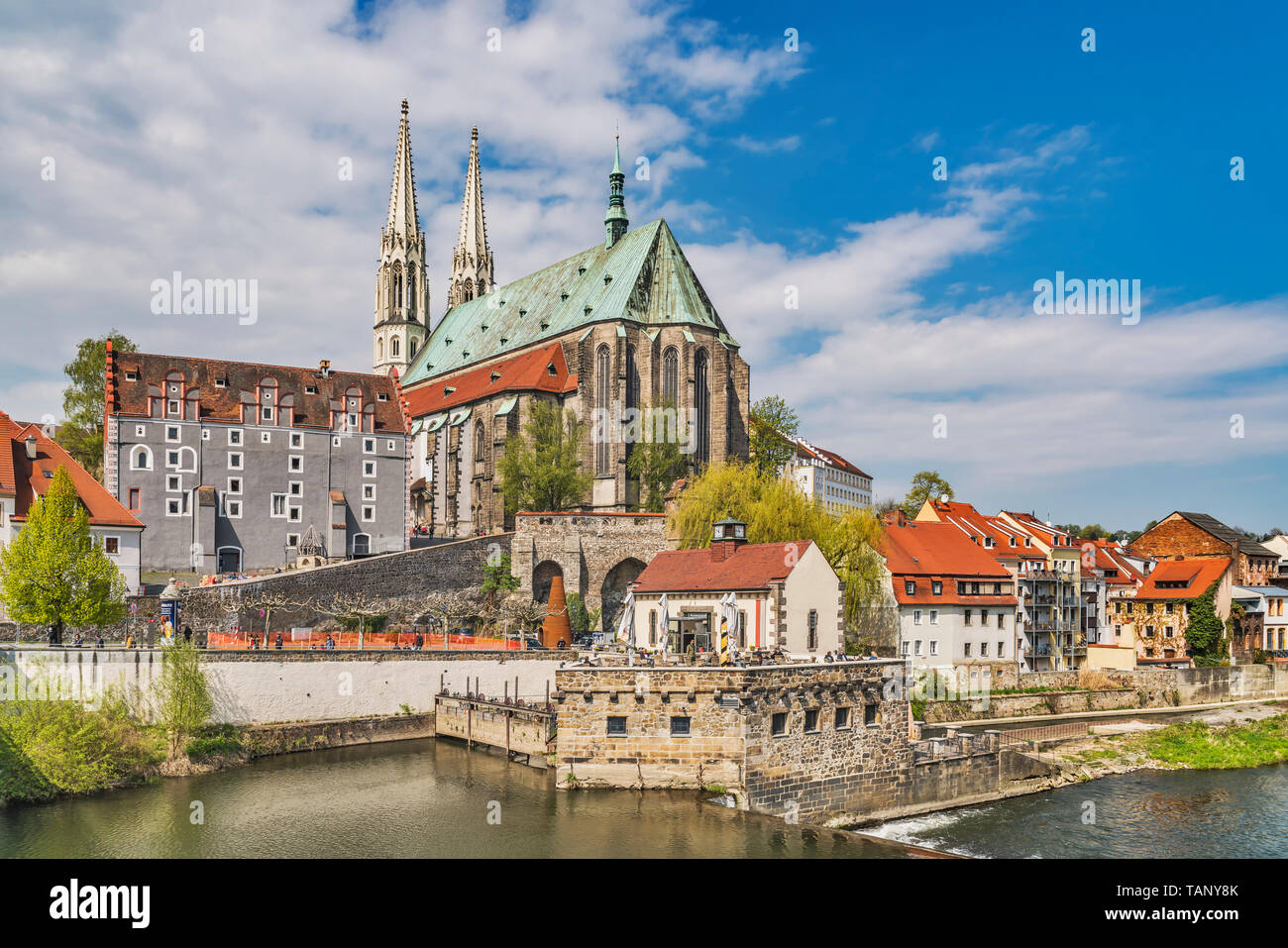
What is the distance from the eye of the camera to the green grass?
151ft

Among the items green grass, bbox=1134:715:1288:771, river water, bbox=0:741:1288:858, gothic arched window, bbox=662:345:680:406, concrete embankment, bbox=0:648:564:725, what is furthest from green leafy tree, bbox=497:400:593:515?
green grass, bbox=1134:715:1288:771

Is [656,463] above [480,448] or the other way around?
the other way around

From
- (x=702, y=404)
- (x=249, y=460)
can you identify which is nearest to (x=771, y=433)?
(x=702, y=404)

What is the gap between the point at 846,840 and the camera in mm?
29422

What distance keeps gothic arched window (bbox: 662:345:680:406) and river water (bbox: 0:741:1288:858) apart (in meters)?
49.1

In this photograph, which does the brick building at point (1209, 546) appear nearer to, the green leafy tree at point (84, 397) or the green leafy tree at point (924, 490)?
the green leafy tree at point (924, 490)

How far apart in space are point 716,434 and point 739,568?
1600 inches

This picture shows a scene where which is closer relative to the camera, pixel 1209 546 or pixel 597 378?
pixel 1209 546

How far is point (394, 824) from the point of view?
99.5ft

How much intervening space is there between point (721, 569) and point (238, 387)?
37.5m

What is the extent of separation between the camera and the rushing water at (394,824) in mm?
27531

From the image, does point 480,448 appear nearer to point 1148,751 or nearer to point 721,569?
point 721,569

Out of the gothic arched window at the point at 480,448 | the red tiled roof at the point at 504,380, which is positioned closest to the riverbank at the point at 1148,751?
the red tiled roof at the point at 504,380
